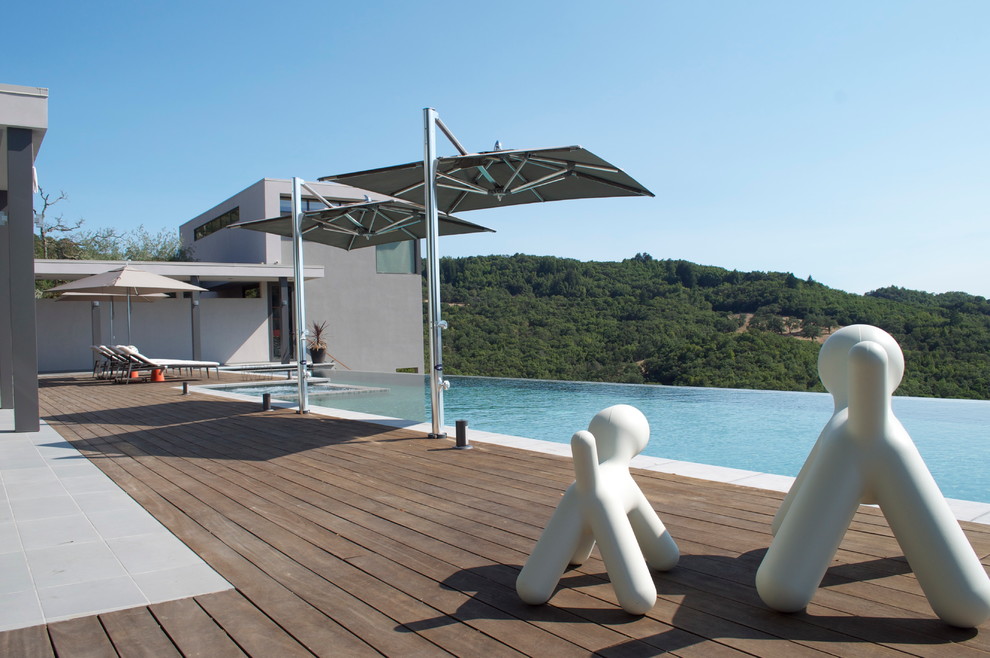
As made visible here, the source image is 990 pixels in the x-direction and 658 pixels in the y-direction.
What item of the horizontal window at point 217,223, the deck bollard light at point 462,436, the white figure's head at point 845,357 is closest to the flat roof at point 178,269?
the horizontal window at point 217,223

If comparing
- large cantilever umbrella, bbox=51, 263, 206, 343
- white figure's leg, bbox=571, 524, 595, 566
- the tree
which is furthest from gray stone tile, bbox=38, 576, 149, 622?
the tree

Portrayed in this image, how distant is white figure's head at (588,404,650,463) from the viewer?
272cm

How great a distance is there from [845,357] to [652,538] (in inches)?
41.7

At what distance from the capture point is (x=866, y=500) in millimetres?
2361

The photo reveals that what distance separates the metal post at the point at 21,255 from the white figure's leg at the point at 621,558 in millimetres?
7019

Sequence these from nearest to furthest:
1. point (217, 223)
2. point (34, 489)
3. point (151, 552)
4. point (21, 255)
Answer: point (151, 552) < point (34, 489) < point (21, 255) < point (217, 223)

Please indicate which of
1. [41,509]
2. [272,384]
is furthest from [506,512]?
[272,384]

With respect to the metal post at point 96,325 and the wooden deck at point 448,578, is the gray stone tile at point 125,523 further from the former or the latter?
the metal post at point 96,325

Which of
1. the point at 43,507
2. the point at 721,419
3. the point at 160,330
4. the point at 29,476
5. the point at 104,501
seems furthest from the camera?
the point at 160,330

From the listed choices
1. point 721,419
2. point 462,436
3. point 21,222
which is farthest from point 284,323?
point 462,436

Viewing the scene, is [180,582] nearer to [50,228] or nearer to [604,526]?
[604,526]

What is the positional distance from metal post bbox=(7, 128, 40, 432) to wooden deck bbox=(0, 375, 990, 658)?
2829mm

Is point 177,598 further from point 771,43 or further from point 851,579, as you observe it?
point 771,43

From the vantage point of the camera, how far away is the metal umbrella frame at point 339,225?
26.7ft
